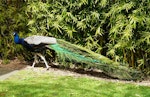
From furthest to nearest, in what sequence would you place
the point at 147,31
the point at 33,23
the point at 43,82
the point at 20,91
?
the point at 33,23
the point at 147,31
the point at 43,82
the point at 20,91

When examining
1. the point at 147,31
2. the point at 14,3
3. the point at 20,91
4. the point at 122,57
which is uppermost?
the point at 14,3

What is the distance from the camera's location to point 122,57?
7.71 meters

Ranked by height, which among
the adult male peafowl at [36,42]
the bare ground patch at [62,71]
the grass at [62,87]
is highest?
the adult male peafowl at [36,42]

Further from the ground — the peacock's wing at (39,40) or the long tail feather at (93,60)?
the peacock's wing at (39,40)

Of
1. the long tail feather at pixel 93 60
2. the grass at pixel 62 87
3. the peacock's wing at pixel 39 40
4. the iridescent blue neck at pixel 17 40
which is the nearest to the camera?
the grass at pixel 62 87

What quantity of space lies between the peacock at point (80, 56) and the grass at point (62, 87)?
332 millimetres

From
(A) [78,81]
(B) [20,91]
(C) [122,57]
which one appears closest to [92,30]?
(C) [122,57]

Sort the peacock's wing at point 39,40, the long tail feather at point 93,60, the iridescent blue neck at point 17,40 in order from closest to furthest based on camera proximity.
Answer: the long tail feather at point 93,60
the peacock's wing at point 39,40
the iridescent blue neck at point 17,40

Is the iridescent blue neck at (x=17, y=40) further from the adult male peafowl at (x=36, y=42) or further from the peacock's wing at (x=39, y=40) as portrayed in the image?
the peacock's wing at (x=39, y=40)

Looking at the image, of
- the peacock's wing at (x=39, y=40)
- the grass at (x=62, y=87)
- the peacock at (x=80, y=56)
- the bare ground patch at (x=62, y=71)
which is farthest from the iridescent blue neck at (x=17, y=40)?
the grass at (x=62, y=87)

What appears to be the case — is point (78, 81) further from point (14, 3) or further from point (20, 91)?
point (14, 3)

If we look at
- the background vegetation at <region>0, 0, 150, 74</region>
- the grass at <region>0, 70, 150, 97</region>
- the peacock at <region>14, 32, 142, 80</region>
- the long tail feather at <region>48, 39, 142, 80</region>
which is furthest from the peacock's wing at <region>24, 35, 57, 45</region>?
the grass at <region>0, 70, 150, 97</region>

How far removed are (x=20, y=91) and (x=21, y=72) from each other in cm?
147

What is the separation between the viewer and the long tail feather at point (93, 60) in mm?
7121
